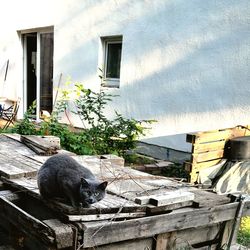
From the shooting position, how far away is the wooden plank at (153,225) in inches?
81.4

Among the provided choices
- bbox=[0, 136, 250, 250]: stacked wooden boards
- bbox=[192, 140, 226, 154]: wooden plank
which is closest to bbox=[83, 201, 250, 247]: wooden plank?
bbox=[0, 136, 250, 250]: stacked wooden boards

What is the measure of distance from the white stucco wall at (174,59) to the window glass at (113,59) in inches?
11.8

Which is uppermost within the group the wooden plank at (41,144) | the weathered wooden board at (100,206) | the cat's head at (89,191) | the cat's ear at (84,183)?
the cat's ear at (84,183)

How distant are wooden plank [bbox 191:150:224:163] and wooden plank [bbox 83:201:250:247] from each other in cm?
182

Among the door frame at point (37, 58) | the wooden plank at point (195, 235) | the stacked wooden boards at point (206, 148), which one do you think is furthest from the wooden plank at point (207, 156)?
the door frame at point (37, 58)

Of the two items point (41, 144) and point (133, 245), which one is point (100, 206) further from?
point (41, 144)

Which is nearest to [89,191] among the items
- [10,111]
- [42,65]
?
[42,65]

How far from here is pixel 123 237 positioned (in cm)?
220

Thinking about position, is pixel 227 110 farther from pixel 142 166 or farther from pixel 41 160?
pixel 41 160

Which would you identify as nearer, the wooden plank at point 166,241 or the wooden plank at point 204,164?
the wooden plank at point 166,241

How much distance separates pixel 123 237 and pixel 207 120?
13.1 feet

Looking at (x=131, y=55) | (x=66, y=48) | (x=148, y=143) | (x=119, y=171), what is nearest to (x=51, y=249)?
(x=119, y=171)

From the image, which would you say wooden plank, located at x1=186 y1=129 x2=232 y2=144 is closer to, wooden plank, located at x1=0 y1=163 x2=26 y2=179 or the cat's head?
wooden plank, located at x1=0 y1=163 x2=26 y2=179

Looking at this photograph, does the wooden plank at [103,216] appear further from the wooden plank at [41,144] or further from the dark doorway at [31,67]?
the dark doorway at [31,67]
